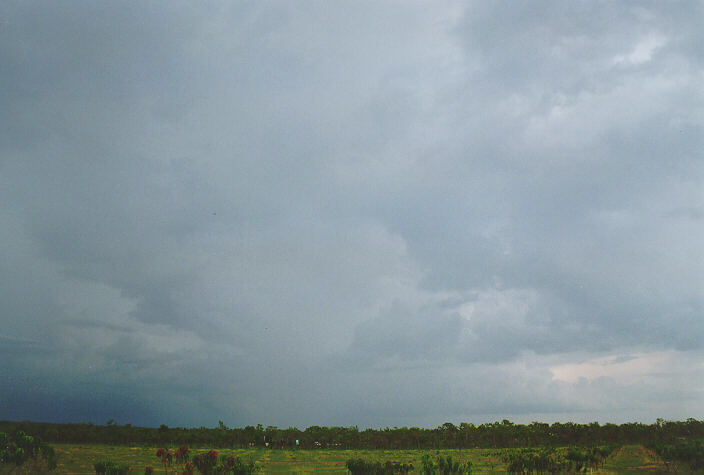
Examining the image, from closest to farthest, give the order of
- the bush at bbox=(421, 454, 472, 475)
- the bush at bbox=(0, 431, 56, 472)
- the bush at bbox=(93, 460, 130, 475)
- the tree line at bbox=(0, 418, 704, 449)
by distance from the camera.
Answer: the bush at bbox=(0, 431, 56, 472) < the bush at bbox=(421, 454, 472, 475) < the bush at bbox=(93, 460, 130, 475) < the tree line at bbox=(0, 418, 704, 449)

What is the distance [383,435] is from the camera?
13988 centimetres

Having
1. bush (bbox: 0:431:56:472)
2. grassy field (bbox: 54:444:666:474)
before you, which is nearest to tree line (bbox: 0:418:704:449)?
grassy field (bbox: 54:444:666:474)

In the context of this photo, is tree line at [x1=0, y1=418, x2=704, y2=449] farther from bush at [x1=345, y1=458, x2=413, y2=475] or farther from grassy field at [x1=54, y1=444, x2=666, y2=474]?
bush at [x1=345, y1=458, x2=413, y2=475]

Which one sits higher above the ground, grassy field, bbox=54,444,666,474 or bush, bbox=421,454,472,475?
bush, bbox=421,454,472,475

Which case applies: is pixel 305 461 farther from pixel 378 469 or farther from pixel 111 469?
pixel 111 469

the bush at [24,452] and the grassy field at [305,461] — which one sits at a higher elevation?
the bush at [24,452]

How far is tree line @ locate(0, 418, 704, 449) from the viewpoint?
12706 centimetres

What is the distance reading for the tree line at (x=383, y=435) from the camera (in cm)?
12706

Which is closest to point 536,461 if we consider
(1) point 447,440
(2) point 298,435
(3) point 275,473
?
(3) point 275,473

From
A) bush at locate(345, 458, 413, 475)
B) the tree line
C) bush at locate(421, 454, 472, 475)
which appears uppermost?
bush at locate(421, 454, 472, 475)

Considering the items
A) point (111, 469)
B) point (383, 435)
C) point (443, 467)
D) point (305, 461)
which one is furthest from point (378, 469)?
point (383, 435)

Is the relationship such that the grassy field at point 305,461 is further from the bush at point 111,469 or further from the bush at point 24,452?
the bush at point 111,469

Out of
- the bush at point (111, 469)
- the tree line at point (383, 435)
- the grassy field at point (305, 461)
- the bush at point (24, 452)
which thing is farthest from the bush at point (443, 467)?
the tree line at point (383, 435)

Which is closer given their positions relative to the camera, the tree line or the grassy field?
the grassy field
